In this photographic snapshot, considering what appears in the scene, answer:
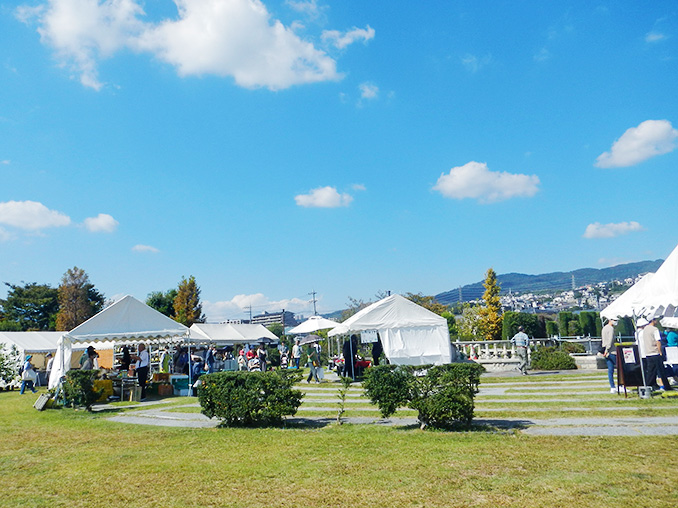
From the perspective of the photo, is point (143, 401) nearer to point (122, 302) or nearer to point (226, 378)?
point (122, 302)

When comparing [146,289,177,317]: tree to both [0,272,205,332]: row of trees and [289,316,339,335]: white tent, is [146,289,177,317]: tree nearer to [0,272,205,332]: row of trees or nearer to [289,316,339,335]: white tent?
[0,272,205,332]: row of trees

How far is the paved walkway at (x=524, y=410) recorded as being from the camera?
7.66 m

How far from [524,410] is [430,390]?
307 cm

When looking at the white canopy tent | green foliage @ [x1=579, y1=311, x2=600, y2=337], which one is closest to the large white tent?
the white canopy tent

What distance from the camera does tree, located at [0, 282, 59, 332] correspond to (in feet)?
182

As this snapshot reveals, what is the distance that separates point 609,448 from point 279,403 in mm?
5231

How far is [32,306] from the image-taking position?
56.1 m

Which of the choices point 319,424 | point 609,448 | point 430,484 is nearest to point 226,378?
point 319,424

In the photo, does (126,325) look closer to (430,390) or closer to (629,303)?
(430,390)

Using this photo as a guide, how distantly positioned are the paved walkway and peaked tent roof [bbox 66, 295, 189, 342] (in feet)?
8.06

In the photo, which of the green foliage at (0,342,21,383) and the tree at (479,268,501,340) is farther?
the tree at (479,268,501,340)

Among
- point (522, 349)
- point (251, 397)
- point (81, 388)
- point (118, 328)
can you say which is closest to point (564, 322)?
point (522, 349)

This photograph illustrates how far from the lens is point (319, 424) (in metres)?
9.21

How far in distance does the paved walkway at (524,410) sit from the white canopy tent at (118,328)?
2401 mm
